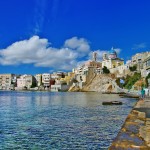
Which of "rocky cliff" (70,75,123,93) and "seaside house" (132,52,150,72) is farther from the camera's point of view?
"rocky cliff" (70,75,123,93)

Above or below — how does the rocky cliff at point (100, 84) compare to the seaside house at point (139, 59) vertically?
below

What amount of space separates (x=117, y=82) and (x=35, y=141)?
14980 centimetres

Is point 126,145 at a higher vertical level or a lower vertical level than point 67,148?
higher

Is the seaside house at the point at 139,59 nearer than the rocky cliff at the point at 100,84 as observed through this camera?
Yes

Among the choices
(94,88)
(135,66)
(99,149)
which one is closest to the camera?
(99,149)

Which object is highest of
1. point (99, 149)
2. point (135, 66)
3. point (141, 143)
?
point (135, 66)

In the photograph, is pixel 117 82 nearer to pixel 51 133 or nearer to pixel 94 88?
pixel 94 88

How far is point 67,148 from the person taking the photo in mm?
14438

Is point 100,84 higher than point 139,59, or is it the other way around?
point 139,59

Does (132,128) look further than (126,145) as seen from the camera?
Yes

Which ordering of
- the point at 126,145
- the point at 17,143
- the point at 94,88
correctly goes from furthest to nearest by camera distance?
the point at 94,88, the point at 17,143, the point at 126,145

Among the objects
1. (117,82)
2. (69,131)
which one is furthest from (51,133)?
(117,82)

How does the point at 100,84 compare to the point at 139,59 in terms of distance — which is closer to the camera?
the point at 139,59

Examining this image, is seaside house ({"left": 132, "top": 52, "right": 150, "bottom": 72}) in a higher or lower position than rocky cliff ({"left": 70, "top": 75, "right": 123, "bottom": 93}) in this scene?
higher
